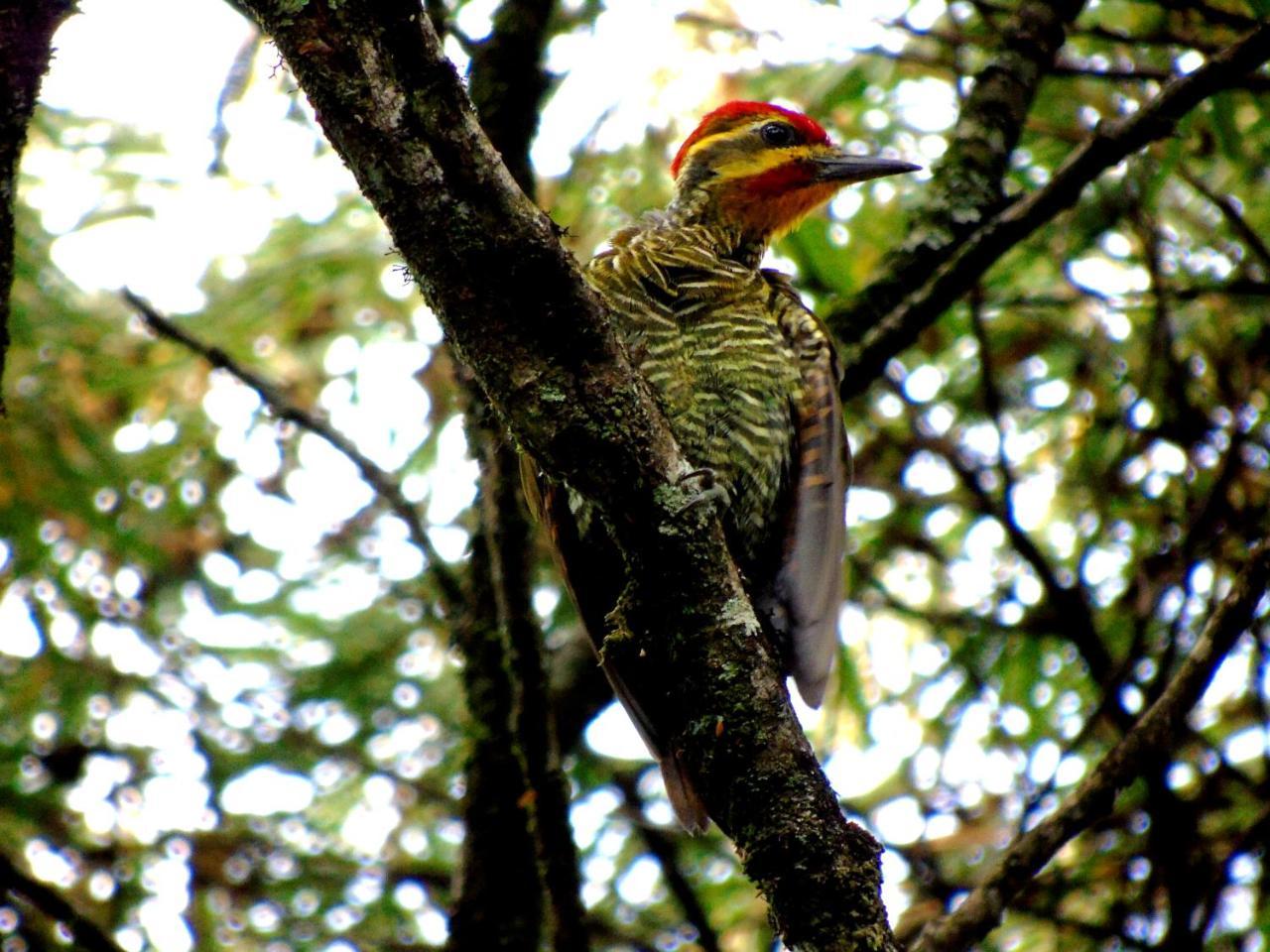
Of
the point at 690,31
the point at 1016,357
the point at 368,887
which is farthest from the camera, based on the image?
the point at 690,31

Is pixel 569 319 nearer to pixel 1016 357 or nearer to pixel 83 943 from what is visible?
pixel 83 943

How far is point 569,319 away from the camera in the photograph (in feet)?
7.29

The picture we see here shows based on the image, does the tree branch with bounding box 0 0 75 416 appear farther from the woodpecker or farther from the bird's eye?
the bird's eye

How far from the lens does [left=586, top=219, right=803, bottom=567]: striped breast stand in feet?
11.7

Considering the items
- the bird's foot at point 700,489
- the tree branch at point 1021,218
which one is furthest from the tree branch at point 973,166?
the bird's foot at point 700,489

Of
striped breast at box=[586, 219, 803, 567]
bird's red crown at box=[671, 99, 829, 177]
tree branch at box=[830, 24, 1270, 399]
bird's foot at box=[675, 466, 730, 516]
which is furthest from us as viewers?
bird's red crown at box=[671, 99, 829, 177]

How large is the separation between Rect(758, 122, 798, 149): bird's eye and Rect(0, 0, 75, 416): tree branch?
2.38 meters

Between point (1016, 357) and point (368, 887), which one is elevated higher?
point (1016, 357)

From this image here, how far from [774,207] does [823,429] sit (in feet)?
3.15

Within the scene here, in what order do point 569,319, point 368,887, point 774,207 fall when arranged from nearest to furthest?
point 569,319 → point 774,207 → point 368,887

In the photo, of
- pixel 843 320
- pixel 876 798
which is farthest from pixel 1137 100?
pixel 876 798

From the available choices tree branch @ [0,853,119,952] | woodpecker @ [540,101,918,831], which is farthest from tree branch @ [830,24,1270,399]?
tree branch @ [0,853,119,952]

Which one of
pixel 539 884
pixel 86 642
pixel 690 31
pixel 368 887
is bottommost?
pixel 539 884

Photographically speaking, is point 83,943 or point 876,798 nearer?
point 83,943
